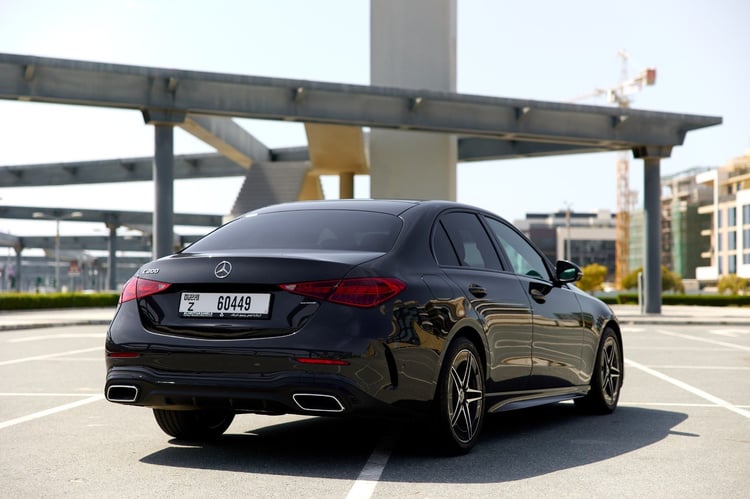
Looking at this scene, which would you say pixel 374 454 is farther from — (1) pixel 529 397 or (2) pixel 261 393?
(1) pixel 529 397

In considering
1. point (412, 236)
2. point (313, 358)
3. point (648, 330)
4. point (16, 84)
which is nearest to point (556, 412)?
point (412, 236)

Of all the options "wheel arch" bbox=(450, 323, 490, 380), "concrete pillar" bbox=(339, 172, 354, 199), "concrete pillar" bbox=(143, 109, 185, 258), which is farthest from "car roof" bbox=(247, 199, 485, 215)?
"concrete pillar" bbox=(339, 172, 354, 199)

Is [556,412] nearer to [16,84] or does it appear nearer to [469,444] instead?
[469,444]

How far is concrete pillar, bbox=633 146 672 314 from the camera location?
3709 centimetres

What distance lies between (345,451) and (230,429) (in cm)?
131

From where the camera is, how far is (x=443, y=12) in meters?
39.3

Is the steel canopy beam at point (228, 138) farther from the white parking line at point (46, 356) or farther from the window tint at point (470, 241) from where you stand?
the window tint at point (470, 241)

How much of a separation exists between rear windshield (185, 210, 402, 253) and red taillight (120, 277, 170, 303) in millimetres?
371

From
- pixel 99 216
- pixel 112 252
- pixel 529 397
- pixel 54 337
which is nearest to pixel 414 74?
pixel 54 337

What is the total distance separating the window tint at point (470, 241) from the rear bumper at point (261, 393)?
4.82 feet

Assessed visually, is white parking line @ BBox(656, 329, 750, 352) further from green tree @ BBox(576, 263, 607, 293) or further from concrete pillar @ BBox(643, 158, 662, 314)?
green tree @ BBox(576, 263, 607, 293)

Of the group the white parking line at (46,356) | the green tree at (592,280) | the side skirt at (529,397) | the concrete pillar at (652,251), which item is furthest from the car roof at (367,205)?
the green tree at (592,280)

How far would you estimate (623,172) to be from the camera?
145125 millimetres

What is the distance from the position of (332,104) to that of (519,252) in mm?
25224
